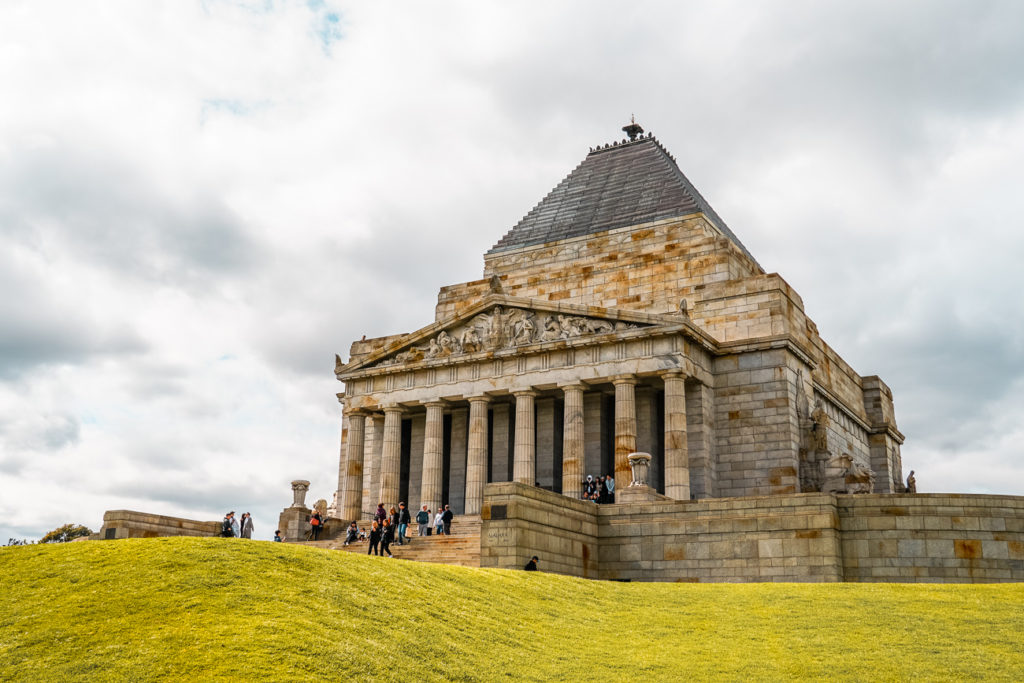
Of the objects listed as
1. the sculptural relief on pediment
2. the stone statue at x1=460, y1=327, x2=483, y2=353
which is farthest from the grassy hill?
the stone statue at x1=460, y1=327, x2=483, y2=353

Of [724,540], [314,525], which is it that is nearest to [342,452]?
[314,525]

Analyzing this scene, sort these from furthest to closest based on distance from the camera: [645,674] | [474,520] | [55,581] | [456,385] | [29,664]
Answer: [456,385], [474,520], [55,581], [645,674], [29,664]

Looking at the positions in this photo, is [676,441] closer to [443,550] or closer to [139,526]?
[443,550]

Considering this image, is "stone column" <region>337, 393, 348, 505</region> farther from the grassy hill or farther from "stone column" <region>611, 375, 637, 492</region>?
the grassy hill

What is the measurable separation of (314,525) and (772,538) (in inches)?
710

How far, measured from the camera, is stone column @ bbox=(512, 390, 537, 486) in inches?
1647

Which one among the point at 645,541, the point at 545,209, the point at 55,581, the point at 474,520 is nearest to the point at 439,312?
the point at 545,209

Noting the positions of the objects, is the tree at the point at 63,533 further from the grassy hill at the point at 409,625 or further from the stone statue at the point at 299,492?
the grassy hill at the point at 409,625

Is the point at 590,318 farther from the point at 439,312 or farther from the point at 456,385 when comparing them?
the point at 439,312

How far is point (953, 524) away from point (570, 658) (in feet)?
51.5

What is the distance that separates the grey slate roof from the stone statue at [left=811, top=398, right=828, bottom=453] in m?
12.6

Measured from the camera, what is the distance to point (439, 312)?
5562cm

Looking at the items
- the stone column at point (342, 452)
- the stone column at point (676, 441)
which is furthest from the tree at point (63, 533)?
the stone column at point (676, 441)

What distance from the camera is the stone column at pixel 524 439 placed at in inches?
1647
